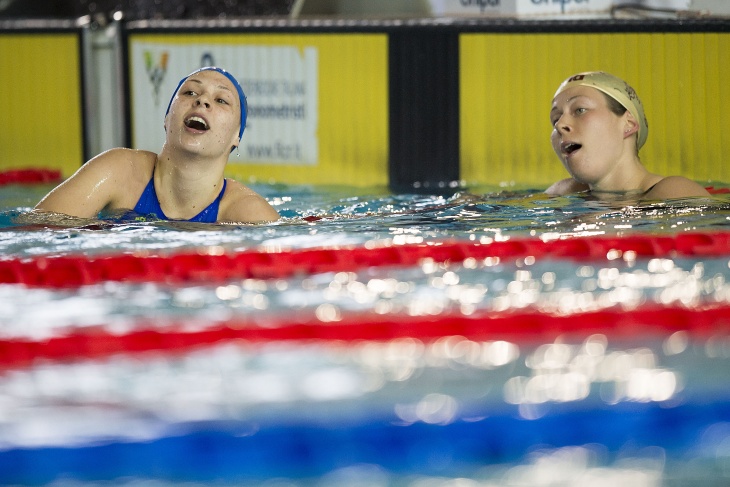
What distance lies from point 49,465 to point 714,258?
209 centimetres

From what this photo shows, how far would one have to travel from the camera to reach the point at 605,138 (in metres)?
3.86

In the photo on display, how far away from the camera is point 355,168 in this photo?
5938 mm

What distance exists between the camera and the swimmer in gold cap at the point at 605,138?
385 centimetres

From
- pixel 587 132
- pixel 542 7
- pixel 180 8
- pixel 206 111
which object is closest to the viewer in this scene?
pixel 206 111

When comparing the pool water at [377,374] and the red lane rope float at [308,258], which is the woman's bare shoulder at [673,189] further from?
the pool water at [377,374]

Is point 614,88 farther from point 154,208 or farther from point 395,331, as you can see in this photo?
point 395,331

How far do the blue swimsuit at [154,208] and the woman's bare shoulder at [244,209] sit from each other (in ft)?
0.11

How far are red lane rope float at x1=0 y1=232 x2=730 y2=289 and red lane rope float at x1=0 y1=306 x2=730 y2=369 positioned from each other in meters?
0.61

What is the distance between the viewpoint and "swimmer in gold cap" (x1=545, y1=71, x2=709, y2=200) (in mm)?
3852

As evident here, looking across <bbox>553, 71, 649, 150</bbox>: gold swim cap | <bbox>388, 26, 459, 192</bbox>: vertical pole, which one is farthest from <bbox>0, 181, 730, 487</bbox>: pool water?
<bbox>388, 26, 459, 192</bbox>: vertical pole

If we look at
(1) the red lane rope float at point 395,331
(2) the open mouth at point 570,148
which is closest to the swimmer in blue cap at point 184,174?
(2) the open mouth at point 570,148

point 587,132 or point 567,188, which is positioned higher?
point 587,132

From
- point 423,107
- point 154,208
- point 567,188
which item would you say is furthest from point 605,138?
point 423,107

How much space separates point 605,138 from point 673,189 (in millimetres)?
314
